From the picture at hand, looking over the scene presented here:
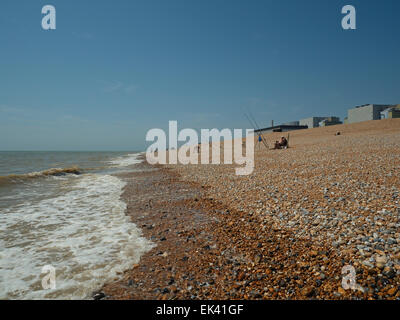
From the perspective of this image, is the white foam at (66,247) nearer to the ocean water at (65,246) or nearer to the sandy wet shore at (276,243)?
the ocean water at (65,246)

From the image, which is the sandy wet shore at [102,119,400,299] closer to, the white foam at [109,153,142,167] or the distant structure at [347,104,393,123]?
the white foam at [109,153,142,167]

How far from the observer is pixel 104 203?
334 inches

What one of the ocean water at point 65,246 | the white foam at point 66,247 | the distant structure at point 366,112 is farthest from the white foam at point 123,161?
the distant structure at point 366,112

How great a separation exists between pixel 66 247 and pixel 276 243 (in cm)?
470

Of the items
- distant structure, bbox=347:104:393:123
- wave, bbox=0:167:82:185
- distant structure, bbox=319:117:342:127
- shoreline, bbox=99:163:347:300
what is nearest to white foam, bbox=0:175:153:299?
shoreline, bbox=99:163:347:300

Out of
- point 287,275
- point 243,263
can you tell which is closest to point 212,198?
point 243,263

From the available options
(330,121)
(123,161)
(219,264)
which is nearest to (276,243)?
(219,264)

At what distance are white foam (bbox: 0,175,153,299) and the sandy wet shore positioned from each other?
1.36ft

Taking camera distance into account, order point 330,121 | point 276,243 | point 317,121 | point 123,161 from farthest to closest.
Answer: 1. point 317,121
2. point 330,121
3. point 123,161
4. point 276,243

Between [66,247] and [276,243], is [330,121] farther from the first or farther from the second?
[66,247]

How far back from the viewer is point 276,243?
4082 millimetres

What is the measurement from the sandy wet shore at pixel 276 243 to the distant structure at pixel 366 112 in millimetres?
57144

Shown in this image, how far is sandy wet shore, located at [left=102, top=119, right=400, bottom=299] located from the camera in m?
2.95
